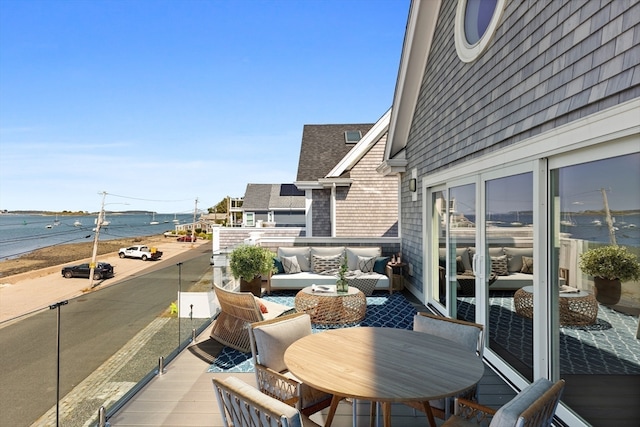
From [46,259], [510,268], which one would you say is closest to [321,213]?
[510,268]

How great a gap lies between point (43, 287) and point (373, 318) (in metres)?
29.7

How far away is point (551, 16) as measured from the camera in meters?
2.91

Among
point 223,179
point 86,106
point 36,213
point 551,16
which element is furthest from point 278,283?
point 36,213

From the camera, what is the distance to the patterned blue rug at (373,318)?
4160mm

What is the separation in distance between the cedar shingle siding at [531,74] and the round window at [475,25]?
107mm

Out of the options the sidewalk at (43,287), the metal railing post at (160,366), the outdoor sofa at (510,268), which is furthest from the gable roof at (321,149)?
the sidewalk at (43,287)

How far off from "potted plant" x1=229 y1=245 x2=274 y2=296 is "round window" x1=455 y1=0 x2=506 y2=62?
187 inches

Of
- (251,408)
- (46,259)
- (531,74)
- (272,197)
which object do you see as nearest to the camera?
(251,408)

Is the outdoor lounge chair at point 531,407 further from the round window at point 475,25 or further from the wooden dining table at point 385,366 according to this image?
the round window at point 475,25

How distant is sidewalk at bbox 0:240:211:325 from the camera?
2222 centimetres

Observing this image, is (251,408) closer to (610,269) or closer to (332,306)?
(610,269)

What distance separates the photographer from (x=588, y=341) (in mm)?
2617

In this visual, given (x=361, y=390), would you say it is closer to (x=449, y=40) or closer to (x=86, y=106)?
(x=449, y=40)

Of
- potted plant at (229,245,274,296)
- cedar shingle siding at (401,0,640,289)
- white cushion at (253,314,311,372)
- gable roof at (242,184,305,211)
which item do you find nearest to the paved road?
potted plant at (229,245,274,296)
